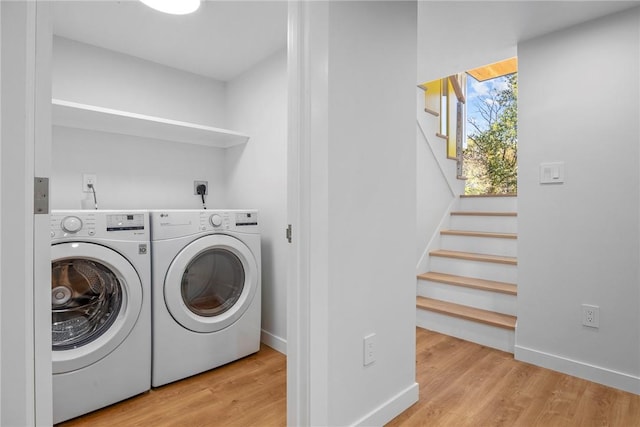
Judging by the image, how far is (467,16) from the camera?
A: 1902 millimetres

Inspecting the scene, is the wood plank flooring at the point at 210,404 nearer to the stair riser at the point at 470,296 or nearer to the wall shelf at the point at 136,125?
the stair riser at the point at 470,296

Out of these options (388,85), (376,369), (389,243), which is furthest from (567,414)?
(388,85)

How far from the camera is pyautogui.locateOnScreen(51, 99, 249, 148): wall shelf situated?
76.5 inches

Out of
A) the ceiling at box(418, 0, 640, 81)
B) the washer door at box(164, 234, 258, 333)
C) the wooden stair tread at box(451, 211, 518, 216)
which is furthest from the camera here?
the wooden stair tread at box(451, 211, 518, 216)

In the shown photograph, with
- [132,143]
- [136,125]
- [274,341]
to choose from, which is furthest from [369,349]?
[132,143]

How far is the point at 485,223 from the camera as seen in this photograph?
125 inches

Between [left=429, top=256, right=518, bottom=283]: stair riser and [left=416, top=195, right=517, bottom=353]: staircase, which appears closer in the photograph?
[left=416, top=195, right=517, bottom=353]: staircase

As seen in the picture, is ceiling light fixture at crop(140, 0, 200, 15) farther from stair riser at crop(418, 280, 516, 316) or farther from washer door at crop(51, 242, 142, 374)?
stair riser at crop(418, 280, 516, 316)

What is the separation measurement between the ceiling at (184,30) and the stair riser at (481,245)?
2.23 meters

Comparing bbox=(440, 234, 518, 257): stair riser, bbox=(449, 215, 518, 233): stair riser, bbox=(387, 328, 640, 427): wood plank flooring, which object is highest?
bbox=(449, 215, 518, 233): stair riser

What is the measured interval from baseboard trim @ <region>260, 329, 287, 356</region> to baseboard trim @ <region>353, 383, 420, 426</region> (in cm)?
92

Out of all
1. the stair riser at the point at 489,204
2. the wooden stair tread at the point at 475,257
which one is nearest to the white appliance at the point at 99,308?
the wooden stair tread at the point at 475,257

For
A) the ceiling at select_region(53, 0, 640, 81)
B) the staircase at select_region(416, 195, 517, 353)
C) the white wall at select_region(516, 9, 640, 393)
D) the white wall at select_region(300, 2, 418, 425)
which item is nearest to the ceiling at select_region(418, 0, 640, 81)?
the ceiling at select_region(53, 0, 640, 81)

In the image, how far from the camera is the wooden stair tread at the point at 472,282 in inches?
97.4
